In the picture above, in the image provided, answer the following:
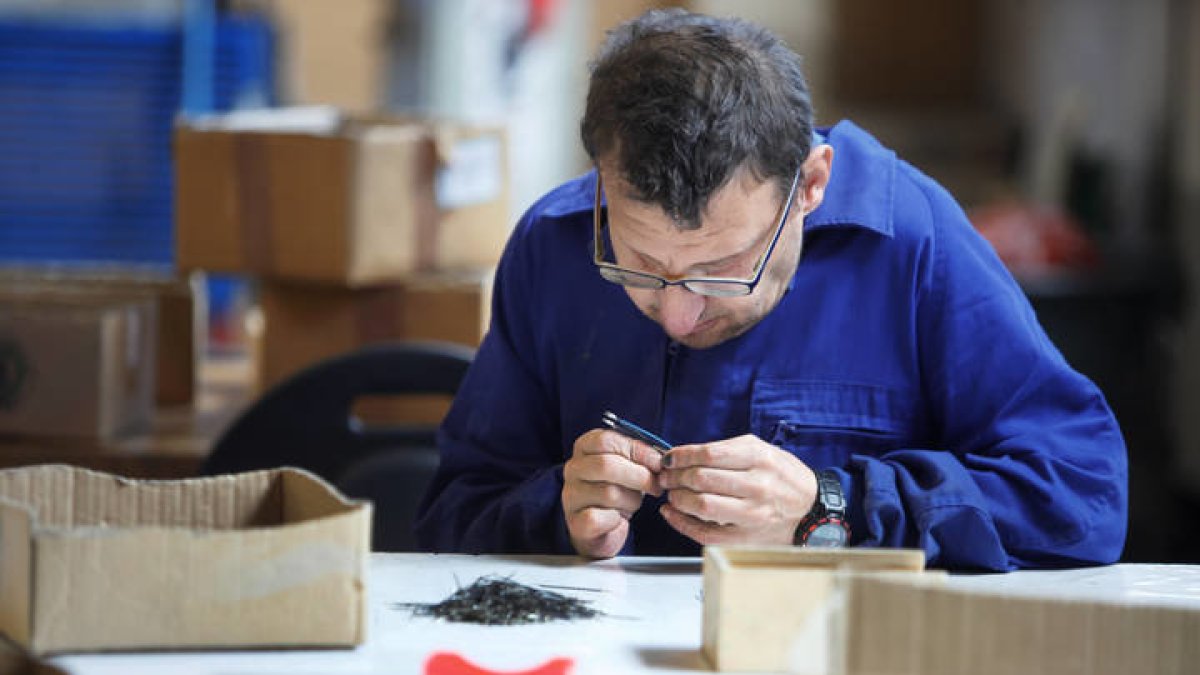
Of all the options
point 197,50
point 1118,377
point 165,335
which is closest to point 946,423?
point 165,335

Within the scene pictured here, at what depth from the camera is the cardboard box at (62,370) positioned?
2846 millimetres

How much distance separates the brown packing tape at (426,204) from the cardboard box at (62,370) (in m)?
0.63

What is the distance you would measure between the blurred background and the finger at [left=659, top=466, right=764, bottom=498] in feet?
1.72

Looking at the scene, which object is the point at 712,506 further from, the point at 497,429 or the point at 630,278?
the point at 497,429

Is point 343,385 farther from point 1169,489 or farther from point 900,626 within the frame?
point 1169,489

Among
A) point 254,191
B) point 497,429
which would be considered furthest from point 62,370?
point 497,429

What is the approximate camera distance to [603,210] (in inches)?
77.1

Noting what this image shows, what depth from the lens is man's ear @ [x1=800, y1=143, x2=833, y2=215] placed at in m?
1.82

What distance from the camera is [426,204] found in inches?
126

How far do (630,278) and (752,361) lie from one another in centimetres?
25

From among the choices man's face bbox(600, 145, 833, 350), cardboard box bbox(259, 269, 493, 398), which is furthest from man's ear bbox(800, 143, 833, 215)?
cardboard box bbox(259, 269, 493, 398)

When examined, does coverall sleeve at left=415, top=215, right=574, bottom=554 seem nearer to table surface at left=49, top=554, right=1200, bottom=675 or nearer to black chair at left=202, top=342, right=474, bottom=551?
table surface at left=49, top=554, right=1200, bottom=675

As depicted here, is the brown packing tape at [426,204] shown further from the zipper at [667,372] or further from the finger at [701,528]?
the finger at [701,528]

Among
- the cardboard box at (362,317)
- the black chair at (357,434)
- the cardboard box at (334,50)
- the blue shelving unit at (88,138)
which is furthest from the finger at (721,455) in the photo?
the cardboard box at (334,50)
